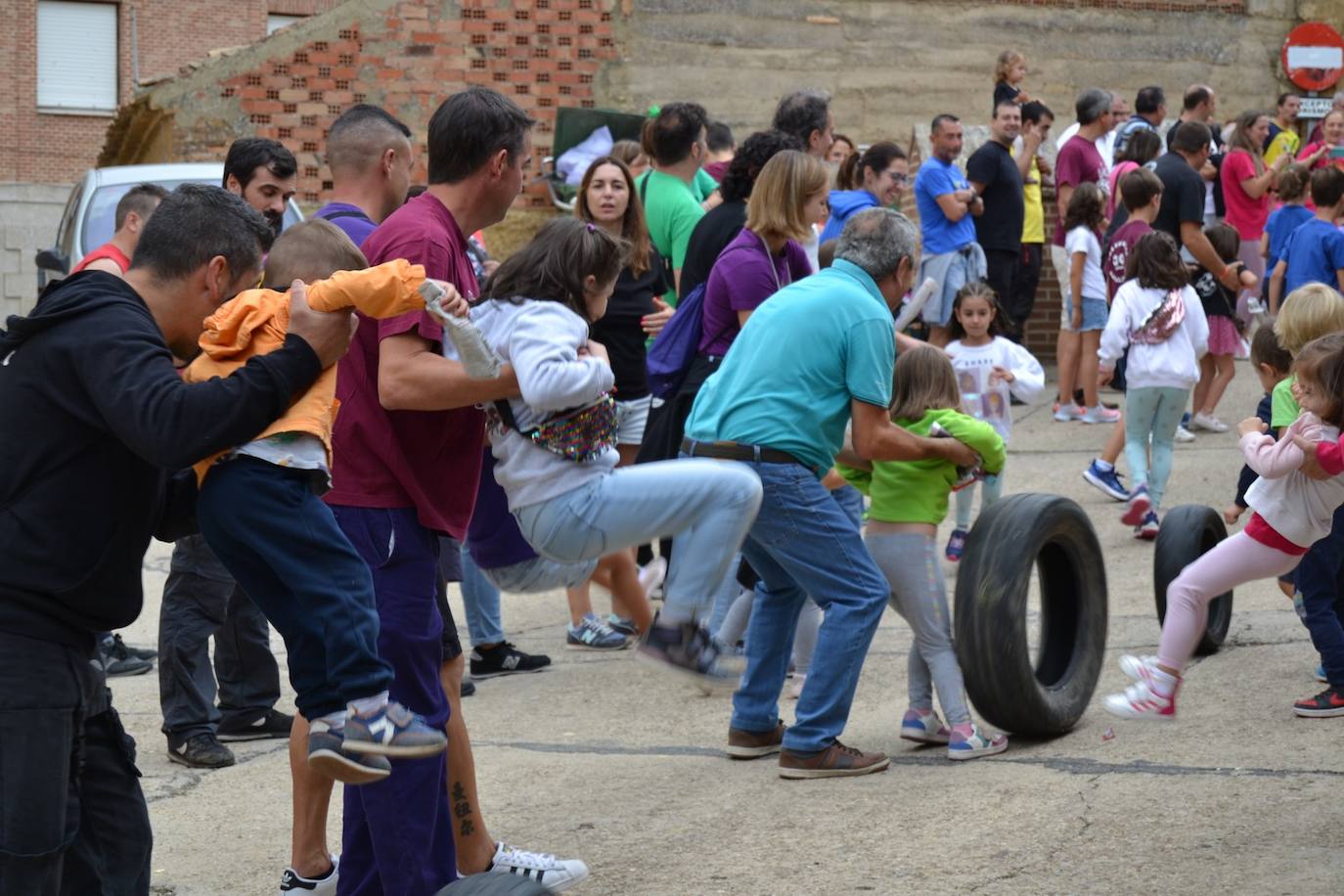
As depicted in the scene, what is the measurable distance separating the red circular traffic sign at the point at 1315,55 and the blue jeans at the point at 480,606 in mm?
13909

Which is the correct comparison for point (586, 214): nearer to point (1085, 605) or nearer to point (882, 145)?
point (882, 145)

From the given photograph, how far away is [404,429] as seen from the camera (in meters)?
4.01

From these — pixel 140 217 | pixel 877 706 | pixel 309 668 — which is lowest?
pixel 877 706

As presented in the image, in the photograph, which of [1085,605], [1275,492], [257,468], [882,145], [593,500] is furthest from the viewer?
[882,145]

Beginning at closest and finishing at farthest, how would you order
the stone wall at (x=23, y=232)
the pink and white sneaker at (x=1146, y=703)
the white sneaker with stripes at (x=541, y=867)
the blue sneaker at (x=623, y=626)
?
the white sneaker with stripes at (x=541, y=867), the pink and white sneaker at (x=1146, y=703), the blue sneaker at (x=623, y=626), the stone wall at (x=23, y=232)

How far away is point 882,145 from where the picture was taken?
9.54 meters

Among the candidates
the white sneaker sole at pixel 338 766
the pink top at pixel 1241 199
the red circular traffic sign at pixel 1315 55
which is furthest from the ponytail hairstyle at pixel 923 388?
the red circular traffic sign at pixel 1315 55

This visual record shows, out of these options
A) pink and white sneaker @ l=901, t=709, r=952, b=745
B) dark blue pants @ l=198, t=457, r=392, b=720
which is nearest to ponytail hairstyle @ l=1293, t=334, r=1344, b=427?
pink and white sneaker @ l=901, t=709, r=952, b=745

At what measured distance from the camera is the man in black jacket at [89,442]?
126 inches

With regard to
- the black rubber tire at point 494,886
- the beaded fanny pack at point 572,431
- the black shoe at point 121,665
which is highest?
the beaded fanny pack at point 572,431

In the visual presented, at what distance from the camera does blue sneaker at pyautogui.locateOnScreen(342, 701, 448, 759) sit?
11.3 ft

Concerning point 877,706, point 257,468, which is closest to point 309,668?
point 257,468

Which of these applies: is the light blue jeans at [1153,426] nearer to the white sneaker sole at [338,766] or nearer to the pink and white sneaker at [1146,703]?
the pink and white sneaker at [1146,703]

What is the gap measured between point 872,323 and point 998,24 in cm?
1337
